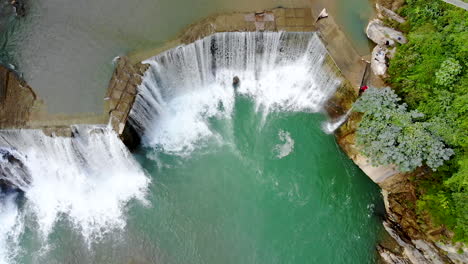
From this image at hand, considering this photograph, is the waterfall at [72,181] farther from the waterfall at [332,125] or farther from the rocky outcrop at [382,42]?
the rocky outcrop at [382,42]

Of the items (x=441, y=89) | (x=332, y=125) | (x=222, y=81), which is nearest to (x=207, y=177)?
(x=222, y=81)

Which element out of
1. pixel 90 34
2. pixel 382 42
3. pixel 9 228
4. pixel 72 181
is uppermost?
pixel 90 34

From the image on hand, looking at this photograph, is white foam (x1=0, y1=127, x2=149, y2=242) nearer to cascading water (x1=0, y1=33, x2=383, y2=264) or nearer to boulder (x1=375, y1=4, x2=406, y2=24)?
cascading water (x1=0, y1=33, x2=383, y2=264)

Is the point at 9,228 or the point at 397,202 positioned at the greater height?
the point at 9,228

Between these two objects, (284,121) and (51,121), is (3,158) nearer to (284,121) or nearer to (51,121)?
Result: (51,121)

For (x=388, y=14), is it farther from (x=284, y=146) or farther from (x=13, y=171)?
(x=13, y=171)

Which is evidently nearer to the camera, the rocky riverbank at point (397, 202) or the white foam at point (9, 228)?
the rocky riverbank at point (397, 202)

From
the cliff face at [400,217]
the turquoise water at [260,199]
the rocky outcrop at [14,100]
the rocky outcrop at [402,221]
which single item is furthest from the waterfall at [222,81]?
the rocky outcrop at [14,100]
